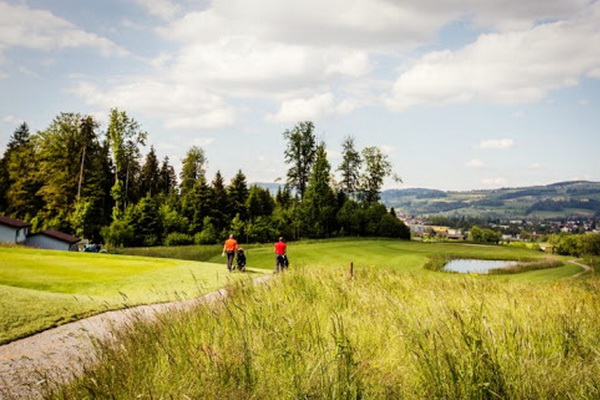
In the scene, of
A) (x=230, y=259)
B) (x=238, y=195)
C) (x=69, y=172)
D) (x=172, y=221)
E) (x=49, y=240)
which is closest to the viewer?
(x=230, y=259)

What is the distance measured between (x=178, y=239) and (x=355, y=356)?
4574 cm

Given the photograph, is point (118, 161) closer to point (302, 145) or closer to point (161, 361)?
point (302, 145)

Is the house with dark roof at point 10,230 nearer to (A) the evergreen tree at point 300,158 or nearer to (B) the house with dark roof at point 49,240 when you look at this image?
(B) the house with dark roof at point 49,240

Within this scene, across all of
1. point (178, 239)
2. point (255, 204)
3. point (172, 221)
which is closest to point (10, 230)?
point (172, 221)

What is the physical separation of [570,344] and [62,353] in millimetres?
7979

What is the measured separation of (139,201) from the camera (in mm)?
50469

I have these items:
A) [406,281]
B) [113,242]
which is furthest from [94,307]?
[113,242]

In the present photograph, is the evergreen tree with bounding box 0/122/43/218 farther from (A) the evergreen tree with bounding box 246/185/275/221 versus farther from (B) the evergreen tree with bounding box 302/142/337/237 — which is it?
(B) the evergreen tree with bounding box 302/142/337/237

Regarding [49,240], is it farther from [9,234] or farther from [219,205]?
[219,205]

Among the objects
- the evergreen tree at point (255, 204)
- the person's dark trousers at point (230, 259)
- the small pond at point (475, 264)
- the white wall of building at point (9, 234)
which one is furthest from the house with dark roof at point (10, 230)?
the small pond at point (475, 264)

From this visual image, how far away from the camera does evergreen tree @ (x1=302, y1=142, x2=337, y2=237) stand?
187ft

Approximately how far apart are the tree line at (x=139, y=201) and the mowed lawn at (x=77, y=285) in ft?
84.1

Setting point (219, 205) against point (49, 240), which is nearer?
point (49, 240)

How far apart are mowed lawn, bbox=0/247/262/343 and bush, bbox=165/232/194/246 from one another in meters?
22.9
